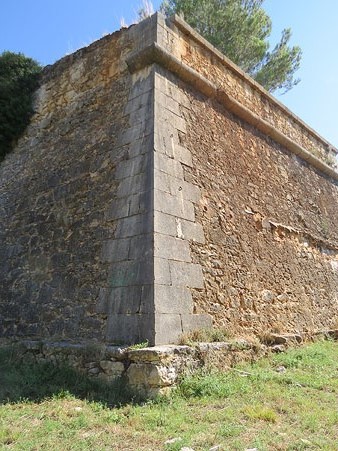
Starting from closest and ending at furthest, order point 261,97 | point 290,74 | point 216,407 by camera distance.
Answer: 1. point 216,407
2. point 261,97
3. point 290,74

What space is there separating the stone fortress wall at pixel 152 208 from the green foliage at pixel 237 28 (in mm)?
5146

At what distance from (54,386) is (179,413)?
1333mm

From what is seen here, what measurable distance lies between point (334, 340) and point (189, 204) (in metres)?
4.02

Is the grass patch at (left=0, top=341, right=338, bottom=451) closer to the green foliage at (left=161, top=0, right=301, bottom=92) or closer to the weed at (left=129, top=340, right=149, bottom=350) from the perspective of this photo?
the weed at (left=129, top=340, right=149, bottom=350)

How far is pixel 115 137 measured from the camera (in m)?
5.35

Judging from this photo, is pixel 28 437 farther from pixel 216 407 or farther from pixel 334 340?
pixel 334 340

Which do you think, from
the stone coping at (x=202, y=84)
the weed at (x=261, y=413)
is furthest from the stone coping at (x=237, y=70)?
the weed at (x=261, y=413)

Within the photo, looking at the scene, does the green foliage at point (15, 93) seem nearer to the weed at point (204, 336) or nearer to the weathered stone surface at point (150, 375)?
the weed at point (204, 336)

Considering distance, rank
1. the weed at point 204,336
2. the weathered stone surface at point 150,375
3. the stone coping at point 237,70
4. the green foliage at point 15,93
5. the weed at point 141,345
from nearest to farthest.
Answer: the weathered stone surface at point 150,375, the weed at point 141,345, the weed at point 204,336, the stone coping at point 237,70, the green foliage at point 15,93

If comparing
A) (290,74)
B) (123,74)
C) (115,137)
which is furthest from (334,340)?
(290,74)

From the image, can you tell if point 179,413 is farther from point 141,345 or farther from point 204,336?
point 204,336

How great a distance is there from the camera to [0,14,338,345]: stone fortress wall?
4.40 meters

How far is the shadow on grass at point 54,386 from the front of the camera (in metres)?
3.58

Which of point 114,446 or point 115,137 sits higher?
point 115,137
